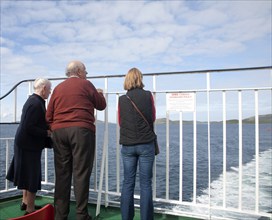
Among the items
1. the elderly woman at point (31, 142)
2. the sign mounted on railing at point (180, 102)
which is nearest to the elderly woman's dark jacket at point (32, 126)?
the elderly woman at point (31, 142)

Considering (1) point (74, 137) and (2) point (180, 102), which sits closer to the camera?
(1) point (74, 137)

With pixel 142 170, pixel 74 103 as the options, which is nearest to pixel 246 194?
pixel 142 170

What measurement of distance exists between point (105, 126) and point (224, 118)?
4.18 feet

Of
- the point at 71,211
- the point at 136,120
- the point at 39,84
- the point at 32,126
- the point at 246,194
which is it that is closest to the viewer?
the point at 136,120

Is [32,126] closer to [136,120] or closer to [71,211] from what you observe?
[136,120]

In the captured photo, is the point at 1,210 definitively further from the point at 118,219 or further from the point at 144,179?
the point at 144,179

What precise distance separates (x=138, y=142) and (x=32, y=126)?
1.01m

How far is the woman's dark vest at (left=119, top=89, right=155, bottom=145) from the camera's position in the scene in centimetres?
241

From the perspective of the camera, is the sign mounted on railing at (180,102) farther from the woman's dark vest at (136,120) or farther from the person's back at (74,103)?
the person's back at (74,103)

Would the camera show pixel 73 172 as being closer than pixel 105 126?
Yes

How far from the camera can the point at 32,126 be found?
2.62 m

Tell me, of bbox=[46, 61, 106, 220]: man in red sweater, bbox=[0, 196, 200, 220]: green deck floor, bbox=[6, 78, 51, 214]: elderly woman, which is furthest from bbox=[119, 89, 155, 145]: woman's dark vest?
bbox=[0, 196, 200, 220]: green deck floor

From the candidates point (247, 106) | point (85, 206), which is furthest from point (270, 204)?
point (85, 206)

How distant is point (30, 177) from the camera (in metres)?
2.75
